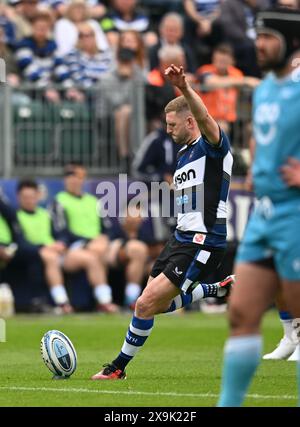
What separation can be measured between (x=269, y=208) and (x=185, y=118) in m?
3.84

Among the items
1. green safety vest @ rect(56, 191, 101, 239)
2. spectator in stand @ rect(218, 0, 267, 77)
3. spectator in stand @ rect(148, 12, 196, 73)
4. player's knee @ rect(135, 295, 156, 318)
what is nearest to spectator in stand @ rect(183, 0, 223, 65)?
spectator in stand @ rect(218, 0, 267, 77)

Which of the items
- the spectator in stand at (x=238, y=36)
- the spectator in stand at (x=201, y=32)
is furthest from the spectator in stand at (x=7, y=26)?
the spectator in stand at (x=238, y=36)

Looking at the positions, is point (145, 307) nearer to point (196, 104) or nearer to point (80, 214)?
point (196, 104)

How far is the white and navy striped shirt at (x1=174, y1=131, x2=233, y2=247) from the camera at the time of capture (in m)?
10.8

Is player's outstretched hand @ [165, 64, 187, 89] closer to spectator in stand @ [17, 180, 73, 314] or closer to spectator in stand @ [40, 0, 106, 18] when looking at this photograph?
spectator in stand @ [17, 180, 73, 314]

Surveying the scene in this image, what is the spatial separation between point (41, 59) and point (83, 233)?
323 centimetres

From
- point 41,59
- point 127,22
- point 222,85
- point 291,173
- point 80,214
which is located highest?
point 127,22

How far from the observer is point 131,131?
20641 mm

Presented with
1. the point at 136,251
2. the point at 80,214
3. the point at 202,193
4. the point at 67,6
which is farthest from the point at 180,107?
the point at 67,6

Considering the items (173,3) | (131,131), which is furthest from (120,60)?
(173,3)

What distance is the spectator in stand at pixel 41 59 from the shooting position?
20.3 metres

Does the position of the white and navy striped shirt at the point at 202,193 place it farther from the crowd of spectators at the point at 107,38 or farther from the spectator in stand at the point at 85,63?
the spectator in stand at the point at 85,63

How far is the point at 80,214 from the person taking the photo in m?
20.2
